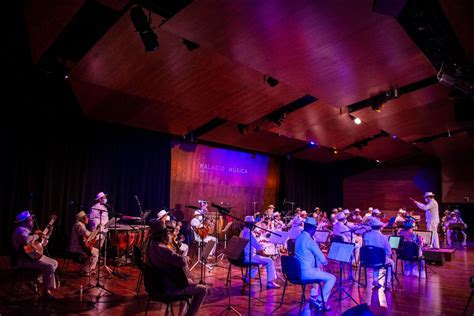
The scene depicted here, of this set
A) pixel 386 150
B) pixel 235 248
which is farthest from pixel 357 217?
pixel 235 248

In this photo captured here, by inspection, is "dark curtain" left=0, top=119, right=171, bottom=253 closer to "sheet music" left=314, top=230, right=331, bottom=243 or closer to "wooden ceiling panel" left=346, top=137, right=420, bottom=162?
"sheet music" left=314, top=230, right=331, bottom=243

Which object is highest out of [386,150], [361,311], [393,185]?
[386,150]

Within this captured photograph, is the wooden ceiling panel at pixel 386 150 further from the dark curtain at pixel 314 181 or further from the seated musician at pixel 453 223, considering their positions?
the seated musician at pixel 453 223

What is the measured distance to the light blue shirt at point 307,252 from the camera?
5.43 meters

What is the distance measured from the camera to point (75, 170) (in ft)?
33.7

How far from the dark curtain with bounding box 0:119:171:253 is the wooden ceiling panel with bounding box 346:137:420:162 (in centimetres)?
950

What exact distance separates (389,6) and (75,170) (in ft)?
28.6

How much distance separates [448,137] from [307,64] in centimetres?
1141

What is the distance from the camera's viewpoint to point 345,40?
21.6 ft

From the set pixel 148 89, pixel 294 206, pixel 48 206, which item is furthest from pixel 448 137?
pixel 48 206

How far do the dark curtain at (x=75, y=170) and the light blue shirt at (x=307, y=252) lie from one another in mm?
4930

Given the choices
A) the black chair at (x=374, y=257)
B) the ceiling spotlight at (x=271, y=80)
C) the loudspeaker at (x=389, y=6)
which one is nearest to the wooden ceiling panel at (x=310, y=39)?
the loudspeaker at (x=389, y=6)

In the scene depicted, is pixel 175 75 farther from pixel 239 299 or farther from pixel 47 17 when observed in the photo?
pixel 239 299

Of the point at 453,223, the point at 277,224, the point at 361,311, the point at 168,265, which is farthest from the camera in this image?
the point at 453,223
